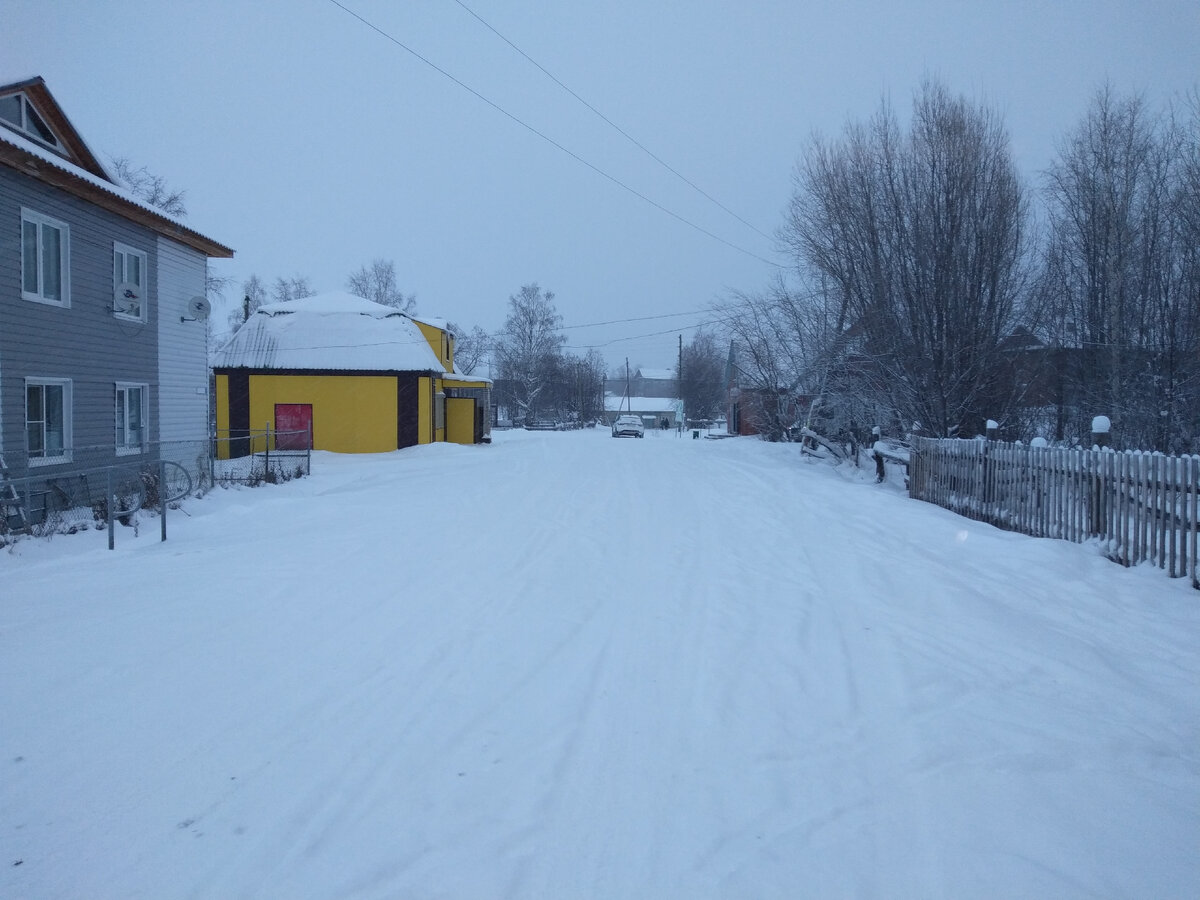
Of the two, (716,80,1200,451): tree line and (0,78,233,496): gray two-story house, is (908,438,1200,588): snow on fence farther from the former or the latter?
(0,78,233,496): gray two-story house

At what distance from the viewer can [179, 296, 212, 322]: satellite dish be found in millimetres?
17703

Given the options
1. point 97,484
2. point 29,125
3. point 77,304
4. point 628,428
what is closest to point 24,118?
point 29,125

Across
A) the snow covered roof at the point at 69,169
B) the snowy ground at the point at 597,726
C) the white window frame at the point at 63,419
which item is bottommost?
the snowy ground at the point at 597,726

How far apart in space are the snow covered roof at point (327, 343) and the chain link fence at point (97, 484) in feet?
32.8

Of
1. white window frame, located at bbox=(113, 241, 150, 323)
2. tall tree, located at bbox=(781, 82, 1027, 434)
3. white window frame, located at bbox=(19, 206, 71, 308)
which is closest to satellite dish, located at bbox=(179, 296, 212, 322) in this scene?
white window frame, located at bbox=(113, 241, 150, 323)

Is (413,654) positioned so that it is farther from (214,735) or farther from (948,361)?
(948,361)

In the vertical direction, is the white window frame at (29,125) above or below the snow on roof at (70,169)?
above

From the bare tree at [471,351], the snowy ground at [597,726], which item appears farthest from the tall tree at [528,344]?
the snowy ground at [597,726]

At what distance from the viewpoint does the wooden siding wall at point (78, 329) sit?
1217 centimetres

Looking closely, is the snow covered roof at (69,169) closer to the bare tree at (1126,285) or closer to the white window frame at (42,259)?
the white window frame at (42,259)

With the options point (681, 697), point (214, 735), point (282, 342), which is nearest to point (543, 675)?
point (681, 697)

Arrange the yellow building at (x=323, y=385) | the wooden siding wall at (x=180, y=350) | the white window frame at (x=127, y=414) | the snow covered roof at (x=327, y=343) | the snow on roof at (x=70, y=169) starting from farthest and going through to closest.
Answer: the snow covered roof at (x=327, y=343) → the yellow building at (x=323, y=385) → the wooden siding wall at (x=180, y=350) → the white window frame at (x=127, y=414) → the snow on roof at (x=70, y=169)

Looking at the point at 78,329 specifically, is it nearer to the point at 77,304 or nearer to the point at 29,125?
the point at 77,304

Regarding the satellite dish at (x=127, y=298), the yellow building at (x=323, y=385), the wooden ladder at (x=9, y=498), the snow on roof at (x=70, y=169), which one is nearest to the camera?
the wooden ladder at (x=9, y=498)
